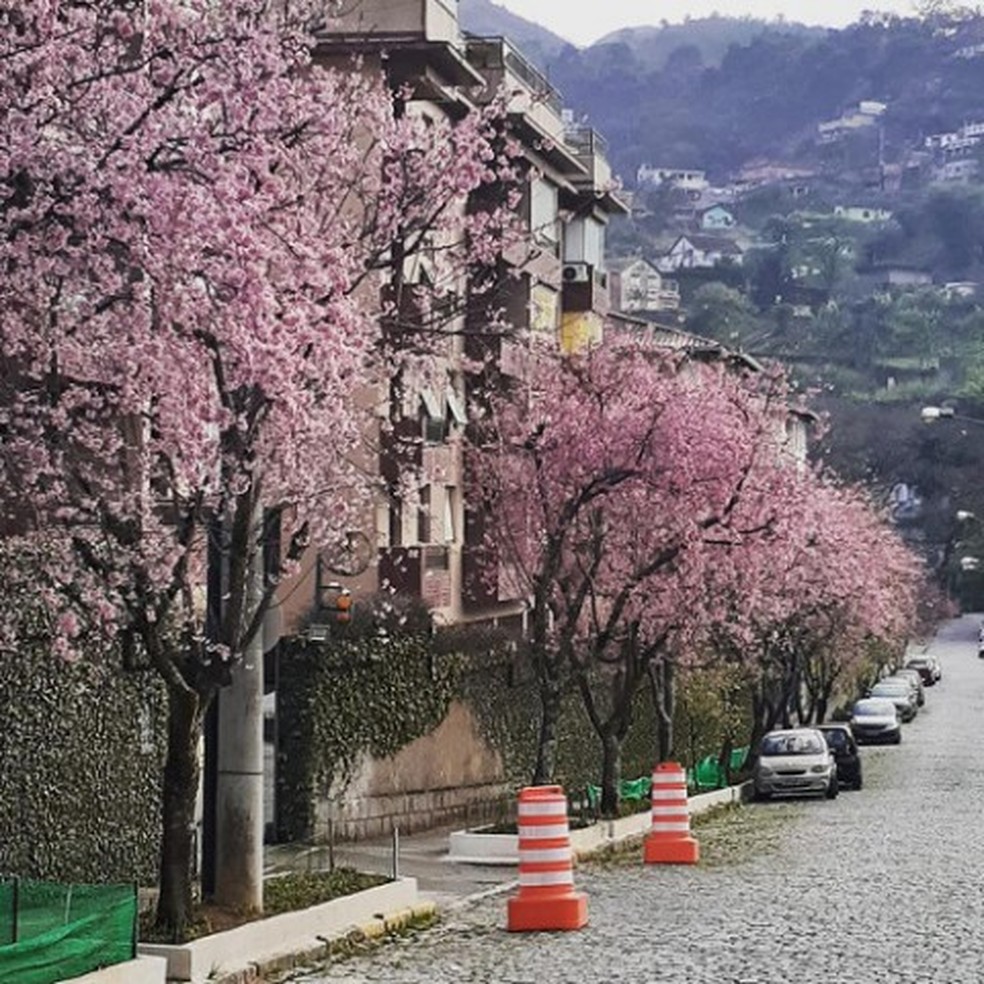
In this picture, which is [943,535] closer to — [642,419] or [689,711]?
[689,711]

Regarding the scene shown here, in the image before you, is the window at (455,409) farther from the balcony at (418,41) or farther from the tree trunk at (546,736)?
the tree trunk at (546,736)

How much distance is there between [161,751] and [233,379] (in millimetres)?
8533

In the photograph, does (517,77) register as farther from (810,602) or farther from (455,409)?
(810,602)

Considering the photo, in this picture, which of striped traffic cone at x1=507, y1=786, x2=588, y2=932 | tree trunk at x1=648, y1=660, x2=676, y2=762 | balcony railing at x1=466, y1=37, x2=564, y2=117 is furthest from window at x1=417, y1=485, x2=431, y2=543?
striped traffic cone at x1=507, y1=786, x2=588, y2=932

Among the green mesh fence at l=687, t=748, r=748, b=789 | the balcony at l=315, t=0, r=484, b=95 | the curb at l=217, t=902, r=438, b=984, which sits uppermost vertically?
the balcony at l=315, t=0, r=484, b=95

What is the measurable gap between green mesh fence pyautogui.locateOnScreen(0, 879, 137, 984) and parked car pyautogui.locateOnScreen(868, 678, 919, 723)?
2716 inches

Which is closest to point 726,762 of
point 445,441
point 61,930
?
point 445,441

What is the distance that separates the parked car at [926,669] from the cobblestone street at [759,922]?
278 feet

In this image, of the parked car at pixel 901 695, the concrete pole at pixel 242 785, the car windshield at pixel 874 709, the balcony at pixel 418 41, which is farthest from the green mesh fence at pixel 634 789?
the parked car at pixel 901 695

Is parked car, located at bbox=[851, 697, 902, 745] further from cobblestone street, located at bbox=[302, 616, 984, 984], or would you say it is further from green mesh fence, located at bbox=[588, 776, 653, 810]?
cobblestone street, located at bbox=[302, 616, 984, 984]

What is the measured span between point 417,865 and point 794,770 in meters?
20.0

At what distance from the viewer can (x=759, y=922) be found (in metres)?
20.0

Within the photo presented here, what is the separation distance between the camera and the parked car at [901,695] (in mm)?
85938

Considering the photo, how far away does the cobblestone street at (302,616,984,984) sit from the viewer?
16812 millimetres
